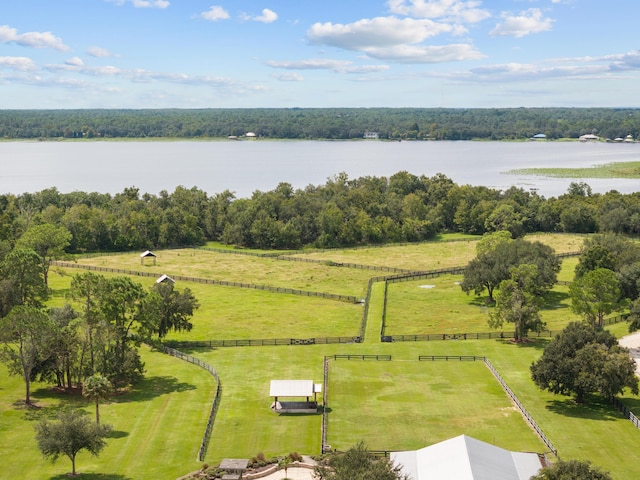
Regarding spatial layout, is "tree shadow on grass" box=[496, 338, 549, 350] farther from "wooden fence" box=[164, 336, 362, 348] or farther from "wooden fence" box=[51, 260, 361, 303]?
"wooden fence" box=[51, 260, 361, 303]

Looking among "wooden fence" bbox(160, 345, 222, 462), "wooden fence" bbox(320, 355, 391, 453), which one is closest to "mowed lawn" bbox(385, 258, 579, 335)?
"wooden fence" bbox(320, 355, 391, 453)

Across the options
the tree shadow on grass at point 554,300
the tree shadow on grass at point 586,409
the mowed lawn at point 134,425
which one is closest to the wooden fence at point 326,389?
the mowed lawn at point 134,425

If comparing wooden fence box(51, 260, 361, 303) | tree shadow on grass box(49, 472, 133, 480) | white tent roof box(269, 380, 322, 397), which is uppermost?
white tent roof box(269, 380, 322, 397)

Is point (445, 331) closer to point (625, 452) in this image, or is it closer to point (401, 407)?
point (401, 407)

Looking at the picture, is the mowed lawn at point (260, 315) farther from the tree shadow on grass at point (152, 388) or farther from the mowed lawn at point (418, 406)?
the tree shadow on grass at point (152, 388)

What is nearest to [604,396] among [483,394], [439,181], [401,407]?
[483,394]

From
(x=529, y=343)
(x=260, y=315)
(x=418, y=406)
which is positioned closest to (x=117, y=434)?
(x=418, y=406)
